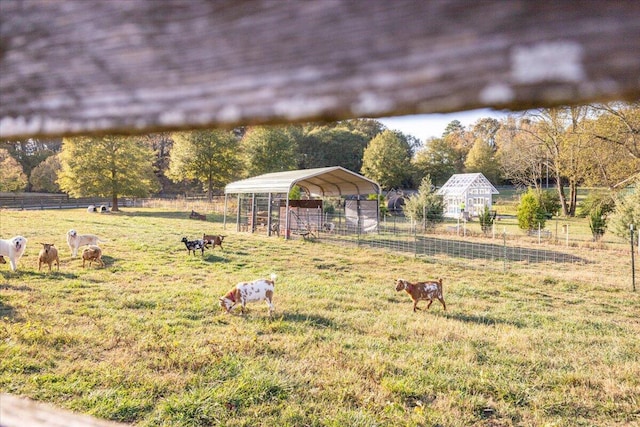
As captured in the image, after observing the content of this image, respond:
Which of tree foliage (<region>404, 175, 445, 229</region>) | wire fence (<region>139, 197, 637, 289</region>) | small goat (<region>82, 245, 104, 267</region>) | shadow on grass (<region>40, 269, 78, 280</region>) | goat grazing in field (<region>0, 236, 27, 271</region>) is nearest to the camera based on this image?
shadow on grass (<region>40, 269, 78, 280</region>)

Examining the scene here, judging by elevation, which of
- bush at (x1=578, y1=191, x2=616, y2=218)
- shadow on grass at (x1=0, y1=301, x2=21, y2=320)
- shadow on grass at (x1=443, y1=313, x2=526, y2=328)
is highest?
bush at (x1=578, y1=191, x2=616, y2=218)

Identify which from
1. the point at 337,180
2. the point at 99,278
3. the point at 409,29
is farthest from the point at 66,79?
the point at 337,180

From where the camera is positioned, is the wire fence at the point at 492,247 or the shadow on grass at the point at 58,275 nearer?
the shadow on grass at the point at 58,275

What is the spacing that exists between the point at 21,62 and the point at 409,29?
555 mm

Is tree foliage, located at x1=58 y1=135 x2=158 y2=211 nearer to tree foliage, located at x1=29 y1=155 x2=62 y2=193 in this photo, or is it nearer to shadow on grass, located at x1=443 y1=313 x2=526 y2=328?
tree foliage, located at x1=29 y1=155 x2=62 y2=193

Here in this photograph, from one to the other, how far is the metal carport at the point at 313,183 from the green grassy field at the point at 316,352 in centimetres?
837

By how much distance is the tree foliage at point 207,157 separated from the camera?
32188 millimetres

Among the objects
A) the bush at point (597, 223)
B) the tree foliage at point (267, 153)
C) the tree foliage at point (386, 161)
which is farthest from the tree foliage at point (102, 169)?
the bush at point (597, 223)

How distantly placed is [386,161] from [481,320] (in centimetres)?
3930

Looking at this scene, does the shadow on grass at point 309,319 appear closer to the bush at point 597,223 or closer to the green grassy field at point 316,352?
the green grassy field at point 316,352

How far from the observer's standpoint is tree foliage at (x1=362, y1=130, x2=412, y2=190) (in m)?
43.9

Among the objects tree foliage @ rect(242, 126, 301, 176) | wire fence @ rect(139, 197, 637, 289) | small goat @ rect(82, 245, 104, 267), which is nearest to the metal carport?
wire fence @ rect(139, 197, 637, 289)

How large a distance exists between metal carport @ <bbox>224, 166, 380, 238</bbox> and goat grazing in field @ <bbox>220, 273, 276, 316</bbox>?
8999 mm

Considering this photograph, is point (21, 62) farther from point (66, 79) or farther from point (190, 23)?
point (190, 23)
